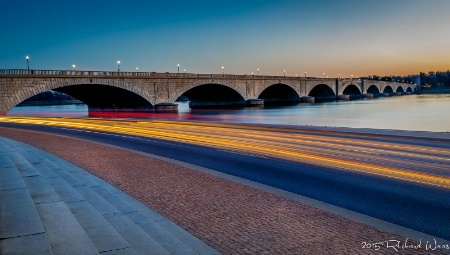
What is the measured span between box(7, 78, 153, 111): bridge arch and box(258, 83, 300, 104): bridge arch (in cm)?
4958

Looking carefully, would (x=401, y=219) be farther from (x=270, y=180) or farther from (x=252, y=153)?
(x=252, y=153)

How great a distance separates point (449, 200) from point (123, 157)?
11.2 meters

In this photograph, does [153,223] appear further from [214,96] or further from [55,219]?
[214,96]

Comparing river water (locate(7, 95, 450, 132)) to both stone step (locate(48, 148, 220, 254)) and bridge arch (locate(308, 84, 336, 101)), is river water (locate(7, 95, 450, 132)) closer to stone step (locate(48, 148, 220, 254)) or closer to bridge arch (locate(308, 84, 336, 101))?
stone step (locate(48, 148, 220, 254))

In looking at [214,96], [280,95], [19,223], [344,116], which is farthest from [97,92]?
[19,223]

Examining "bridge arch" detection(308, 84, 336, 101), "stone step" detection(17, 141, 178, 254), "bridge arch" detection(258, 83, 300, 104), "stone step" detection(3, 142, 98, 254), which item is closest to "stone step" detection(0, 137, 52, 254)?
"stone step" detection(3, 142, 98, 254)

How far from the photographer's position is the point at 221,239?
6062 mm

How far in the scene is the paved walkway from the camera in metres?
5.04

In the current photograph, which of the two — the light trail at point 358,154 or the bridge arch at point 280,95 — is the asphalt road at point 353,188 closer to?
the light trail at point 358,154

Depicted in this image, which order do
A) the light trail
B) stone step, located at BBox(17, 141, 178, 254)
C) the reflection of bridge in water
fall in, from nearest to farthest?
stone step, located at BBox(17, 141, 178, 254), the light trail, the reflection of bridge in water

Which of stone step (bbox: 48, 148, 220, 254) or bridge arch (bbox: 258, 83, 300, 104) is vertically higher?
bridge arch (bbox: 258, 83, 300, 104)

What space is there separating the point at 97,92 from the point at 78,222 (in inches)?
2892

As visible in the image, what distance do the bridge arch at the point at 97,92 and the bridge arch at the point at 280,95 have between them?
163 ft

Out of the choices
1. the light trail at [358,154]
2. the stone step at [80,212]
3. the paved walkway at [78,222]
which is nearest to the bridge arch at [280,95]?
the light trail at [358,154]
